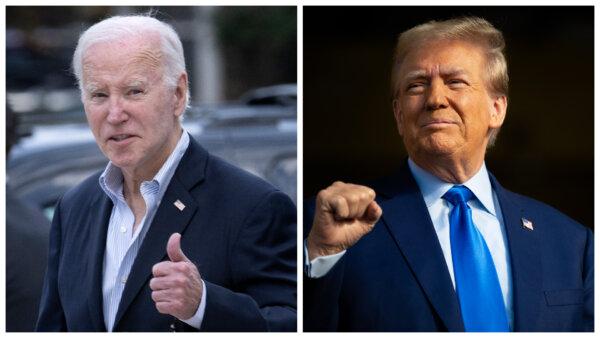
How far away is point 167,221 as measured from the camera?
4.48 metres

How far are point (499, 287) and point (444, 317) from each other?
Result: 0.85ft

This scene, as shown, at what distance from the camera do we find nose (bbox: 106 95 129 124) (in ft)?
14.5

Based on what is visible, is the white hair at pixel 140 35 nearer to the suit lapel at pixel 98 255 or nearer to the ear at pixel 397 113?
the suit lapel at pixel 98 255

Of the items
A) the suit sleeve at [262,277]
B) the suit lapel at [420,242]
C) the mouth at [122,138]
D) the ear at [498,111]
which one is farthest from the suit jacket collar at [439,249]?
the mouth at [122,138]

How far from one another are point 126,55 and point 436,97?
1.21 metres

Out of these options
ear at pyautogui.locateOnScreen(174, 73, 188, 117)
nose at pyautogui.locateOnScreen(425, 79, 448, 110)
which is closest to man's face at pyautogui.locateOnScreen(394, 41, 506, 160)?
nose at pyautogui.locateOnScreen(425, 79, 448, 110)

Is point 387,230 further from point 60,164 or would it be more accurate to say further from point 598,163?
point 60,164

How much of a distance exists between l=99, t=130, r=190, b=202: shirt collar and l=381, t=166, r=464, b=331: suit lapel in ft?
2.72

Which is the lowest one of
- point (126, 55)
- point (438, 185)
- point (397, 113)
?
point (438, 185)

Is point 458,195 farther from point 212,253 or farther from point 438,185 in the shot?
point 212,253

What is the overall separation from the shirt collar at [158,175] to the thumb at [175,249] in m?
0.27

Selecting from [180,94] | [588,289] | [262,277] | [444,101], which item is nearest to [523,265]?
[588,289]

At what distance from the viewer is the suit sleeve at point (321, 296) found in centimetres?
441

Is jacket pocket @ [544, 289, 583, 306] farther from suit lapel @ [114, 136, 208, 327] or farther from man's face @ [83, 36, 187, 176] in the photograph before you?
man's face @ [83, 36, 187, 176]
